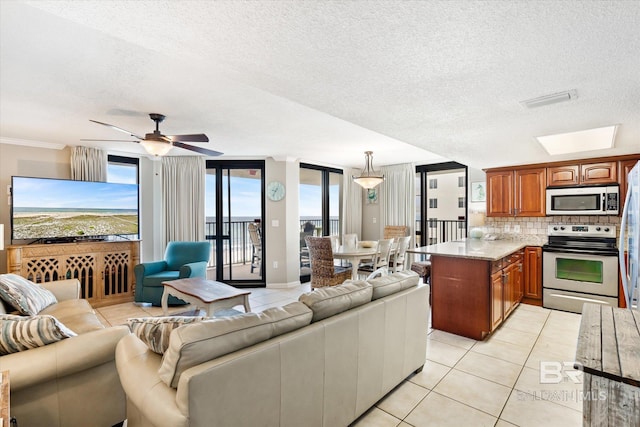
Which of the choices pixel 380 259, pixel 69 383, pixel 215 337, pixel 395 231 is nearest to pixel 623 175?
pixel 380 259

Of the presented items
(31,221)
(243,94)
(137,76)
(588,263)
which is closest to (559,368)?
(588,263)

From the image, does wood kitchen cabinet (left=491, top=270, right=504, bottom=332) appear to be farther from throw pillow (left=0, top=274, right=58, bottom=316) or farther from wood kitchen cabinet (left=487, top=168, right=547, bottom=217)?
throw pillow (left=0, top=274, right=58, bottom=316)

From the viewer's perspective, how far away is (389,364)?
6.90 ft

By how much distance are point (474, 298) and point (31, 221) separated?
18.3ft

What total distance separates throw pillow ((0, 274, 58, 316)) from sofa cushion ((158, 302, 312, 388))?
1972 millimetres

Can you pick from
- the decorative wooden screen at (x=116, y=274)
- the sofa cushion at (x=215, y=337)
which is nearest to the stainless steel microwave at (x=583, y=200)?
the sofa cushion at (x=215, y=337)

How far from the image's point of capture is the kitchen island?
3.08 metres

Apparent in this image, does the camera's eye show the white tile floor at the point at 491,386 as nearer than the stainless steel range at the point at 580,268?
Yes

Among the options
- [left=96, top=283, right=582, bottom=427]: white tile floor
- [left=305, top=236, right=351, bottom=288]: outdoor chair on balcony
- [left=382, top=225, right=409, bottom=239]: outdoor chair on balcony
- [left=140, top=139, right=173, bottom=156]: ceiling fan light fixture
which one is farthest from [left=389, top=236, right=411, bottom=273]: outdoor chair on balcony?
[left=140, top=139, right=173, bottom=156]: ceiling fan light fixture

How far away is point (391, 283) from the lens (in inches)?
89.0

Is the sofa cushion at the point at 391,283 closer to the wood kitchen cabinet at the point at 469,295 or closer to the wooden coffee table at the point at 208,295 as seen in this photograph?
the wood kitchen cabinet at the point at 469,295

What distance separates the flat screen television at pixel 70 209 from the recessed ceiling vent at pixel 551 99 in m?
5.16

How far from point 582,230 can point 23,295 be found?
6290mm

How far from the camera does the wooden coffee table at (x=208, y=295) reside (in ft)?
9.89
